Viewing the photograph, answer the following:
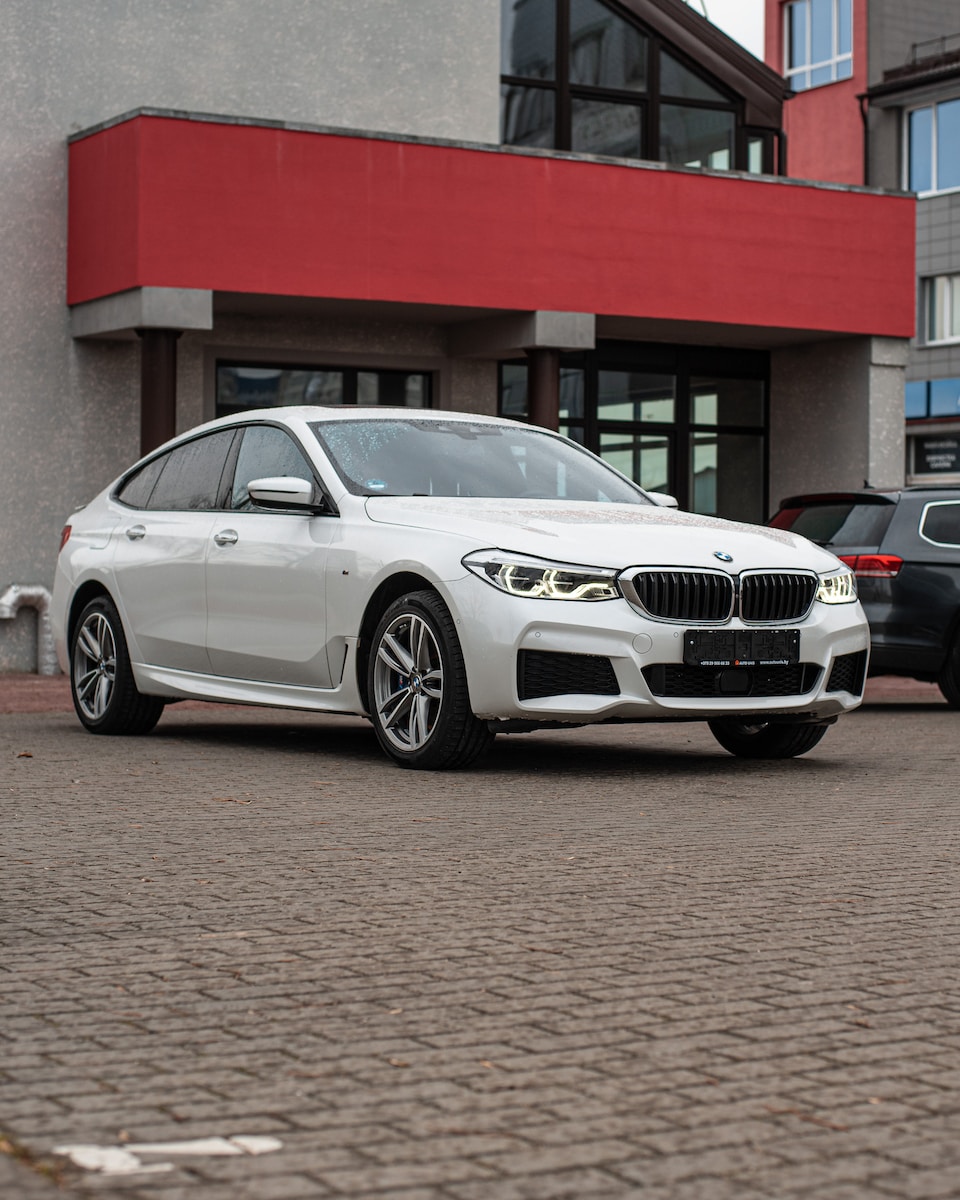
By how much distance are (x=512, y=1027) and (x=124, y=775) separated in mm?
5292

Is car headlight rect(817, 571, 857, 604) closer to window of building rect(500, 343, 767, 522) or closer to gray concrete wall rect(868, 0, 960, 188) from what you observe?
window of building rect(500, 343, 767, 522)

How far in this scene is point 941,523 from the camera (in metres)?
15.1

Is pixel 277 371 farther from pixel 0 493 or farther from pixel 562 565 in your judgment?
pixel 562 565

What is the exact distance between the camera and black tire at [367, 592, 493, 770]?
919 cm

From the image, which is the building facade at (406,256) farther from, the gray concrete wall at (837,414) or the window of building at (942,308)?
the window of building at (942,308)

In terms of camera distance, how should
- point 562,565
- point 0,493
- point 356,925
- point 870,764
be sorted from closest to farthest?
point 356,925 → point 562,565 → point 870,764 → point 0,493

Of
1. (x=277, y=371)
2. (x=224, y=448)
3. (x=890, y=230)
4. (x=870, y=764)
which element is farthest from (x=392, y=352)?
(x=870, y=764)

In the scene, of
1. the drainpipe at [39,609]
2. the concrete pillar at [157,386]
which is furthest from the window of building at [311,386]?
the drainpipe at [39,609]

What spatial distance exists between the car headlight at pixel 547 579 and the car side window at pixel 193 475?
2491 mm

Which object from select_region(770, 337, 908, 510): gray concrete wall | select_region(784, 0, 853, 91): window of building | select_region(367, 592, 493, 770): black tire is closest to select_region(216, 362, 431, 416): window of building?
select_region(770, 337, 908, 510): gray concrete wall

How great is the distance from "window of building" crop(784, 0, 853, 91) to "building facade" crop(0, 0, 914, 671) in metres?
33.9

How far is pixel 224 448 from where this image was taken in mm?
11281

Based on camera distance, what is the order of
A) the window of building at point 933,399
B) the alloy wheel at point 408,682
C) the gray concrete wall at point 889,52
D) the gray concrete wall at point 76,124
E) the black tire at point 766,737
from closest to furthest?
1. the alloy wheel at point 408,682
2. the black tire at point 766,737
3. the gray concrete wall at point 76,124
4. the window of building at point 933,399
5. the gray concrete wall at point 889,52

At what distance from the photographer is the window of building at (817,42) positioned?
188 feet
